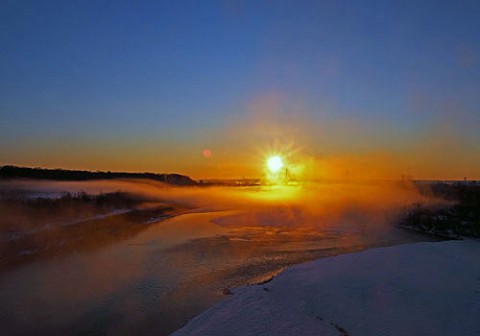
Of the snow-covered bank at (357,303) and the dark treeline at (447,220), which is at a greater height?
the dark treeline at (447,220)

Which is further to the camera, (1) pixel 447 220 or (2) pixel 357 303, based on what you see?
(1) pixel 447 220

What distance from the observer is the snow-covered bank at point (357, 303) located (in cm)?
760

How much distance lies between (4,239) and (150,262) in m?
7.38

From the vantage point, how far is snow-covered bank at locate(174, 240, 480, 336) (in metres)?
7.60

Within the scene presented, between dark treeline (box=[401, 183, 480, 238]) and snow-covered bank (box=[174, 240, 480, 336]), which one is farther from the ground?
dark treeline (box=[401, 183, 480, 238])

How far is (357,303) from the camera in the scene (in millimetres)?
9000

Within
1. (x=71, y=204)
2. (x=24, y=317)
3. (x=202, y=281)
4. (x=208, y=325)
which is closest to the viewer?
(x=208, y=325)

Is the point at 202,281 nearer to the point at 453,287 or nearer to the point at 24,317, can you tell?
the point at 24,317

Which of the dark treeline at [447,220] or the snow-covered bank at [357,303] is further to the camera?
the dark treeline at [447,220]

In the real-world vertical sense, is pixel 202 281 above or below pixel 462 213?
below

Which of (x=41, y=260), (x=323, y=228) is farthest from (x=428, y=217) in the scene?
(x=41, y=260)

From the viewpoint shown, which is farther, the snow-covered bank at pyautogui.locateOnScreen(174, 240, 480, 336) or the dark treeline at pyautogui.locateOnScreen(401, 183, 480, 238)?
the dark treeline at pyautogui.locateOnScreen(401, 183, 480, 238)

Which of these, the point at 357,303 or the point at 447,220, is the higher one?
the point at 447,220

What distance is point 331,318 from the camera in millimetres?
8125
